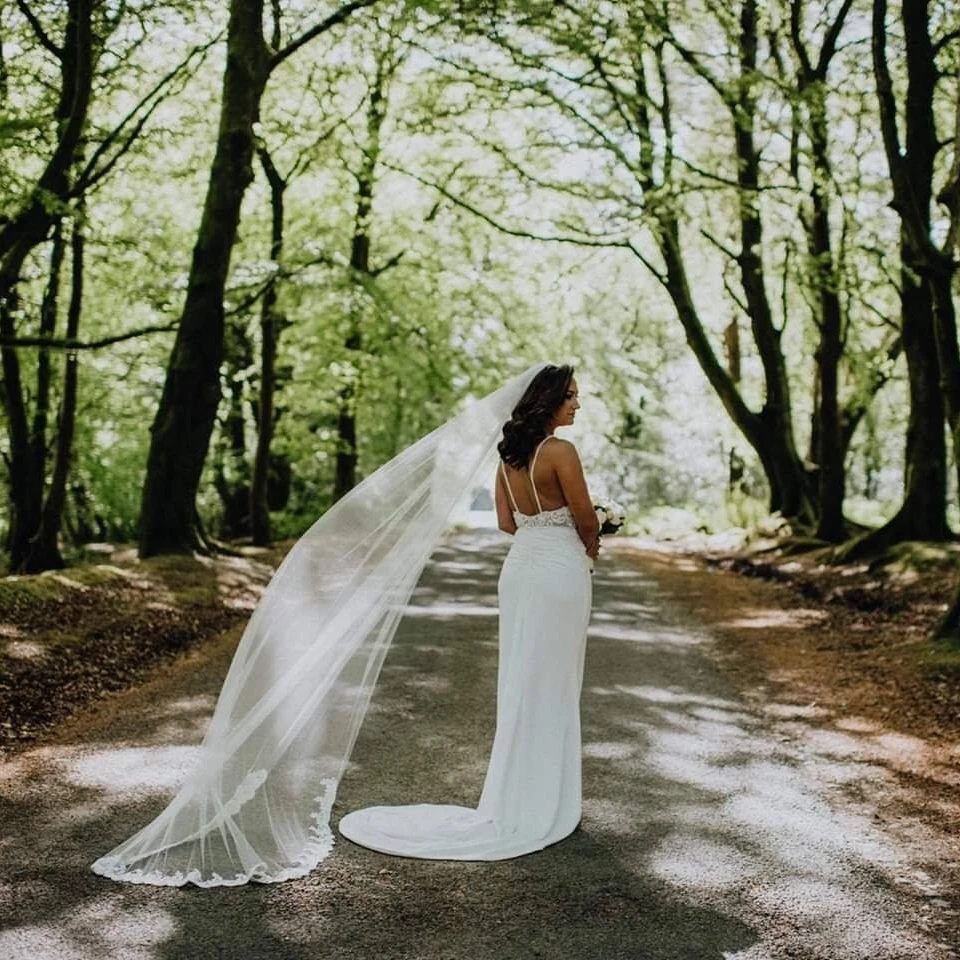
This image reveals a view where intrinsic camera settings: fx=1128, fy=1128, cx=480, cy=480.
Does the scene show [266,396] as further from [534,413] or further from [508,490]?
[534,413]

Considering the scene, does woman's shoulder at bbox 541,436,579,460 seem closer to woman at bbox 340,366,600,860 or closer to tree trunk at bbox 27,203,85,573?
woman at bbox 340,366,600,860

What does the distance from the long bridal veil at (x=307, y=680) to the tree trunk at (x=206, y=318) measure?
10.5 metres

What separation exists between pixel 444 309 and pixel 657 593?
14876 millimetres

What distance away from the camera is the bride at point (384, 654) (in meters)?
5.66

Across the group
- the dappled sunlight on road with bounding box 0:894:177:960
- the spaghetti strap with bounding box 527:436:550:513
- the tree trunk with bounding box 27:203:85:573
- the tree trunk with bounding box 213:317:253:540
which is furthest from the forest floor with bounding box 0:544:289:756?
the tree trunk with bounding box 213:317:253:540

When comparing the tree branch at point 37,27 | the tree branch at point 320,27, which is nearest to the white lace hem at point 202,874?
the tree branch at point 37,27

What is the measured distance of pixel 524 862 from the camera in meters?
5.60

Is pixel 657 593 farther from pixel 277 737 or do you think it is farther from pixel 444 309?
pixel 444 309

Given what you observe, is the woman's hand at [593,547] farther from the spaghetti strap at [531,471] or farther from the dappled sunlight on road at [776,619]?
the dappled sunlight on road at [776,619]

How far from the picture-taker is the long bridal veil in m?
5.36

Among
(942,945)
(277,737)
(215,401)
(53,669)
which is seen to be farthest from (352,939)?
(215,401)

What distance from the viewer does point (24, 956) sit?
13.8ft

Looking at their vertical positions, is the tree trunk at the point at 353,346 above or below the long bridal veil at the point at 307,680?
above

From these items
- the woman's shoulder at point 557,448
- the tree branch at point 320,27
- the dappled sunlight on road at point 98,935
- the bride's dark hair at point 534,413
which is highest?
the tree branch at point 320,27
